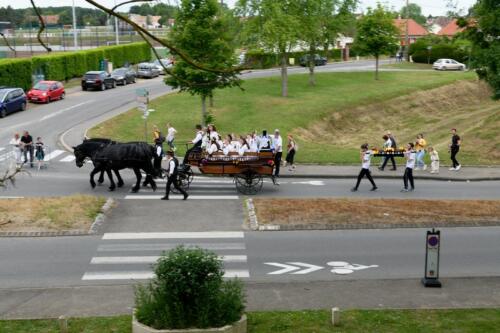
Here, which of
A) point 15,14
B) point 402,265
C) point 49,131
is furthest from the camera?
point 49,131

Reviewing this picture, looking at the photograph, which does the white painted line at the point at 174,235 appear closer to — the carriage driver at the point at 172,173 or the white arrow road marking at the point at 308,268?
the white arrow road marking at the point at 308,268

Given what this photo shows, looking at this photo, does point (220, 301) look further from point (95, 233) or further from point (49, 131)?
point (49, 131)

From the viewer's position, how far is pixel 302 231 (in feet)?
59.4

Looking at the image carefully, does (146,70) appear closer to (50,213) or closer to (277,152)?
(277,152)

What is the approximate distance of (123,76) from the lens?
55.1 m

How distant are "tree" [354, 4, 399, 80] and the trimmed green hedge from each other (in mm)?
28413

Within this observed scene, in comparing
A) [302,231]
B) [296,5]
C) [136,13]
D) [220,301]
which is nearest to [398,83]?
[296,5]

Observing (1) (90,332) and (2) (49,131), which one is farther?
(2) (49,131)

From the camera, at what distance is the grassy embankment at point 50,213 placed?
1778 centimetres

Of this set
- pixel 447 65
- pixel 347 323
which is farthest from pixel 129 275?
pixel 447 65

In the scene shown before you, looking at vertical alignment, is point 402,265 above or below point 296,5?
below

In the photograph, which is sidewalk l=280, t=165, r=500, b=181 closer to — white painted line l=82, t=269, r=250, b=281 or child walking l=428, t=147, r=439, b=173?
child walking l=428, t=147, r=439, b=173

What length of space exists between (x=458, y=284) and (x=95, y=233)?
929 centimetres

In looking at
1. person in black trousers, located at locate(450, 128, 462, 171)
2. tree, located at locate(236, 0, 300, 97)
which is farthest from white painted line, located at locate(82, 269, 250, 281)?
tree, located at locate(236, 0, 300, 97)
